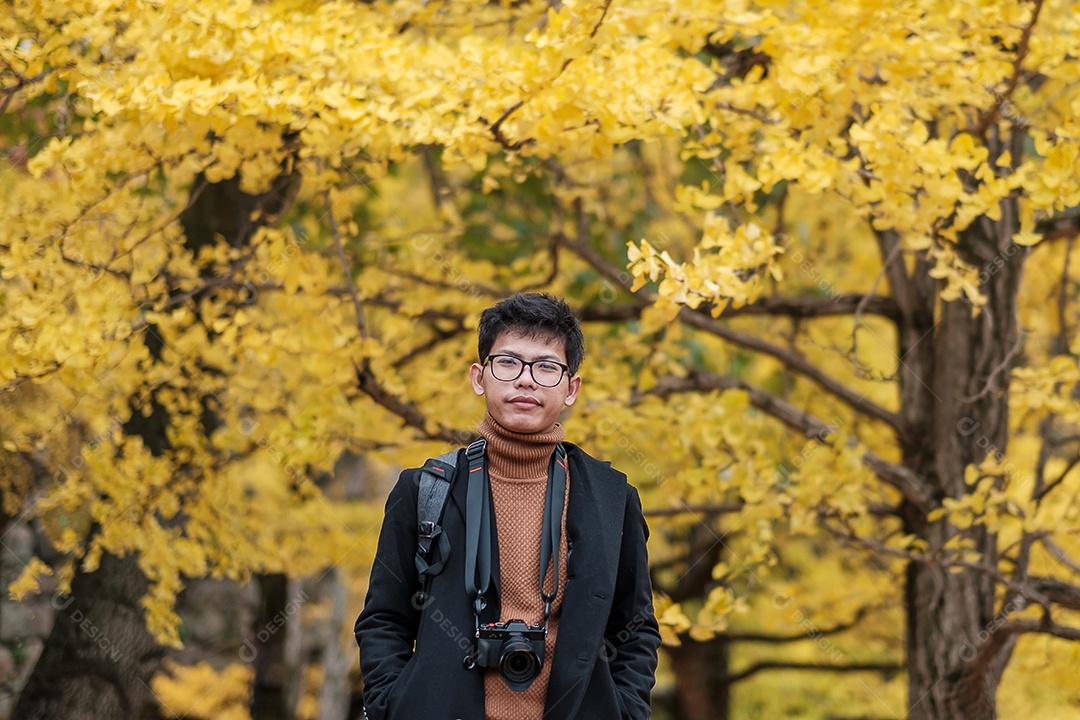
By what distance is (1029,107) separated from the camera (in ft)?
17.2

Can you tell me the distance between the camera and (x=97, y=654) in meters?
5.33

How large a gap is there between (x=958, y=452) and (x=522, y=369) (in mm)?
3815

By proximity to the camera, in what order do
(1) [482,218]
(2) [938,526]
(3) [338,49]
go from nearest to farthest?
(3) [338,49], (2) [938,526], (1) [482,218]

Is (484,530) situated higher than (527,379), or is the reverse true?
(527,379)

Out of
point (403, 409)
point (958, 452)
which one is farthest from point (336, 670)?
point (958, 452)

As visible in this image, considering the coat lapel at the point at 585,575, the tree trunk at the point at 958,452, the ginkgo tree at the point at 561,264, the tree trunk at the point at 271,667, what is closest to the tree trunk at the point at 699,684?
the ginkgo tree at the point at 561,264

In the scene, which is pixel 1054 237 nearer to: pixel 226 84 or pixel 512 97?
pixel 512 97

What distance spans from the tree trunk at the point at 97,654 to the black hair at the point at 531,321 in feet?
13.2

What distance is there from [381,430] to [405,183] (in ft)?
17.8

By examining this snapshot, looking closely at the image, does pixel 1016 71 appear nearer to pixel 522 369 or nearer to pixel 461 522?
pixel 522 369

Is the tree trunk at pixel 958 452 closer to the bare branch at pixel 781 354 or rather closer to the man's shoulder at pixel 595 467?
the bare branch at pixel 781 354

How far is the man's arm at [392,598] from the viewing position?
2.10 m

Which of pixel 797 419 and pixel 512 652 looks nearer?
pixel 512 652

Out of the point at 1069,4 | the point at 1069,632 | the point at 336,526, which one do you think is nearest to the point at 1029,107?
the point at 1069,4
